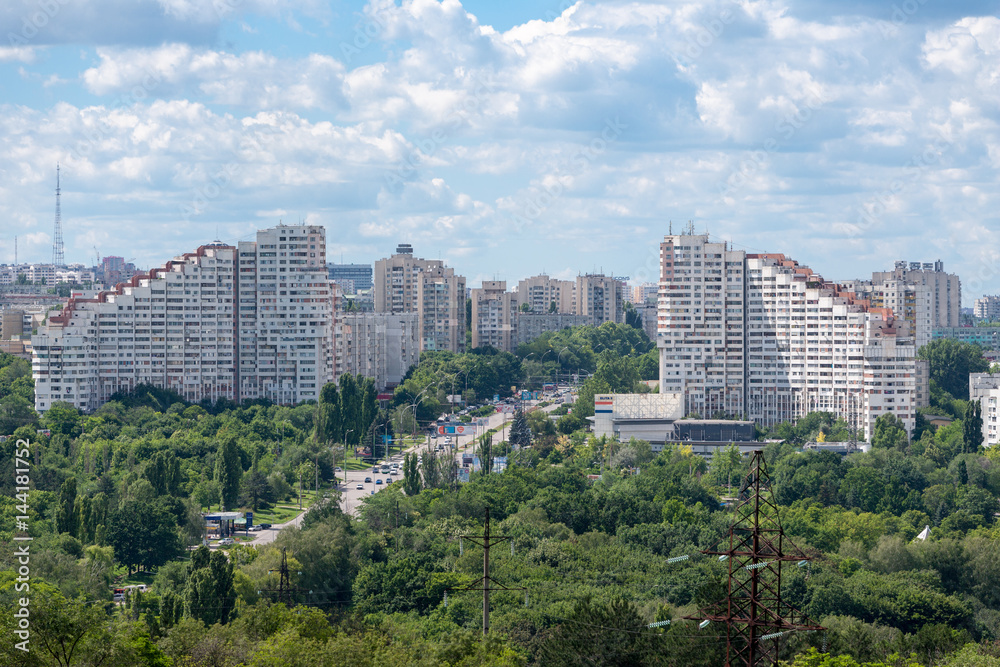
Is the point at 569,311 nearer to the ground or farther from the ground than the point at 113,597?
farther from the ground

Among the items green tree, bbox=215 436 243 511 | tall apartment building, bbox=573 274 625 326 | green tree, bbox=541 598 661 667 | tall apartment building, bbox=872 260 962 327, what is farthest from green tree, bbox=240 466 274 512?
tall apartment building, bbox=872 260 962 327

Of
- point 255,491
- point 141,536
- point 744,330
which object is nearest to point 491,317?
point 744,330

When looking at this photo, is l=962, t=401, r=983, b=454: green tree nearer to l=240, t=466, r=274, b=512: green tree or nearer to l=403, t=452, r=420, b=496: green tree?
l=403, t=452, r=420, b=496: green tree

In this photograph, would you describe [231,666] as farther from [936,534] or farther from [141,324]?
[141,324]

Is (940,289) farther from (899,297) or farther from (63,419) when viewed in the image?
(63,419)

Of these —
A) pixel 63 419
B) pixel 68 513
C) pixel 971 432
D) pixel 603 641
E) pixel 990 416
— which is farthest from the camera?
pixel 990 416

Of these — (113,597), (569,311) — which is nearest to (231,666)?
(113,597)
